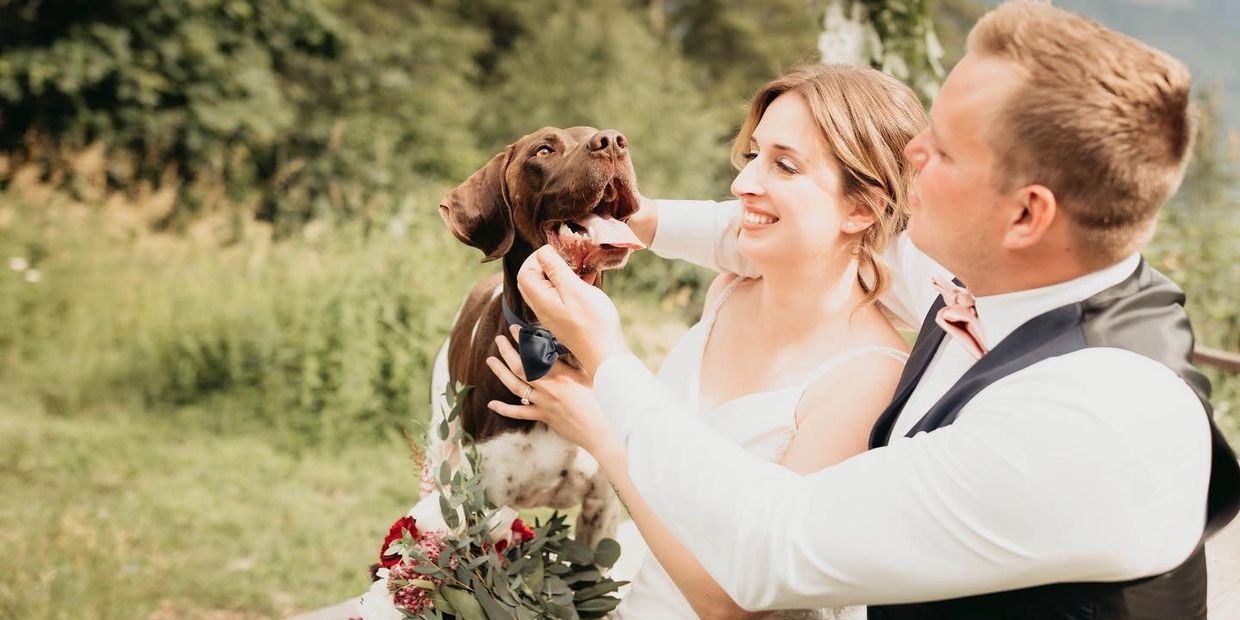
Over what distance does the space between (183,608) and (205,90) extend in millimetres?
6075

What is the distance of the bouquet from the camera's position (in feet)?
6.46

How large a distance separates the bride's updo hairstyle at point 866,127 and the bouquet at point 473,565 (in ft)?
3.19

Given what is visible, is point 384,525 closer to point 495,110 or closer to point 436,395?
point 436,395

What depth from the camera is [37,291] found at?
655cm

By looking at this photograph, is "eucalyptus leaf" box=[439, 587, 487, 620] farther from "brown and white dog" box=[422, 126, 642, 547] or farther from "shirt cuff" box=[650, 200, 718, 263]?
"shirt cuff" box=[650, 200, 718, 263]

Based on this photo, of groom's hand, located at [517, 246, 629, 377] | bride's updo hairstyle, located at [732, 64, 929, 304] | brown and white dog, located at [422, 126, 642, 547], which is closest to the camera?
groom's hand, located at [517, 246, 629, 377]

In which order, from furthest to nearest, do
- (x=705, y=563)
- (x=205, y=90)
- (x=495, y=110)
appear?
1. (x=495, y=110)
2. (x=205, y=90)
3. (x=705, y=563)

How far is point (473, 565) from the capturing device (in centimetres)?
198

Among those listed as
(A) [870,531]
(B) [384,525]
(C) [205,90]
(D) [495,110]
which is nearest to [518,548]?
(A) [870,531]

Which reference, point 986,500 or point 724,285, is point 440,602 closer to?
point 724,285

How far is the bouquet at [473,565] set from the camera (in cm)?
197

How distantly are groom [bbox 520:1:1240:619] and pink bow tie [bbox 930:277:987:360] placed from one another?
37 millimetres

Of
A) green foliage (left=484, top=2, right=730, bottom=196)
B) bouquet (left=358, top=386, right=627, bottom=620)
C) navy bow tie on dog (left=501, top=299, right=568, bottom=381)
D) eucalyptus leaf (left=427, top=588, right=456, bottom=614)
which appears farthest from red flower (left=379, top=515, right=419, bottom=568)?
green foliage (left=484, top=2, right=730, bottom=196)

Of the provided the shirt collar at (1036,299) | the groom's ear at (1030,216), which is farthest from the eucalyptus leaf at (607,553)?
the groom's ear at (1030,216)
